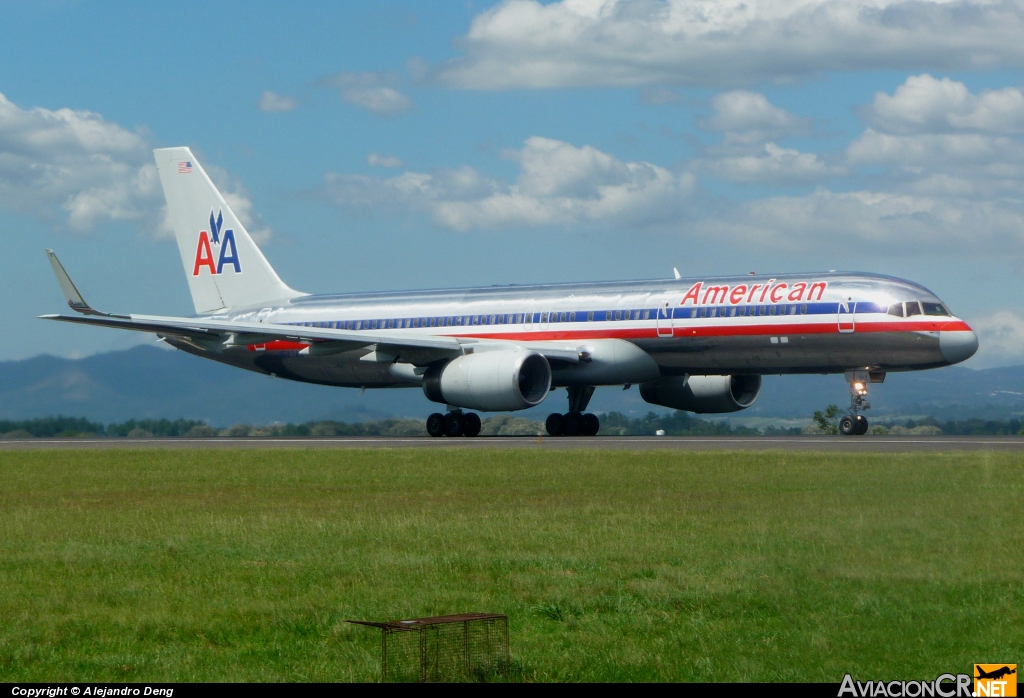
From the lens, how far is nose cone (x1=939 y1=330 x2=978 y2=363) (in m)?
32.2

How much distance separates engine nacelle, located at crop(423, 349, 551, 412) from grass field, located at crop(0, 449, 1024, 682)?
15646mm

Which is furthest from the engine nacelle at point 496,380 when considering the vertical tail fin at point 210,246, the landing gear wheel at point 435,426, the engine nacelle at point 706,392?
the vertical tail fin at point 210,246

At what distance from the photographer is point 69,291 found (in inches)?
1475

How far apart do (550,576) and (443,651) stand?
3.22 m

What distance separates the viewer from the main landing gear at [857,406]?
33438 millimetres

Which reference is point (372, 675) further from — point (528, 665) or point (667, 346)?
point (667, 346)

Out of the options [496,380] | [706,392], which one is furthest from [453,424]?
[706,392]

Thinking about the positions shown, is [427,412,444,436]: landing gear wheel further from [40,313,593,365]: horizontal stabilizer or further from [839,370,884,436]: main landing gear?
[839,370,884,436]: main landing gear

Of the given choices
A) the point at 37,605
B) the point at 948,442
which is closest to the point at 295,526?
the point at 37,605

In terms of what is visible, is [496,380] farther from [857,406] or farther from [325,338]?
[857,406]

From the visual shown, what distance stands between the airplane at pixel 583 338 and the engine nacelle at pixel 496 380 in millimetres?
41

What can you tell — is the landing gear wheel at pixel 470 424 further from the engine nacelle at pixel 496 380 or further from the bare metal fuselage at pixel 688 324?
the bare metal fuselage at pixel 688 324

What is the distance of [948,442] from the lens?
29.0 m

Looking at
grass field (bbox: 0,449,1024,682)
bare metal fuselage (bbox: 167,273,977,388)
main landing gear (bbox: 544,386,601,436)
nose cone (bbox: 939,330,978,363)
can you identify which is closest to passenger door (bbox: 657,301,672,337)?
bare metal fuselage (bbox: 167,273,977,388)
